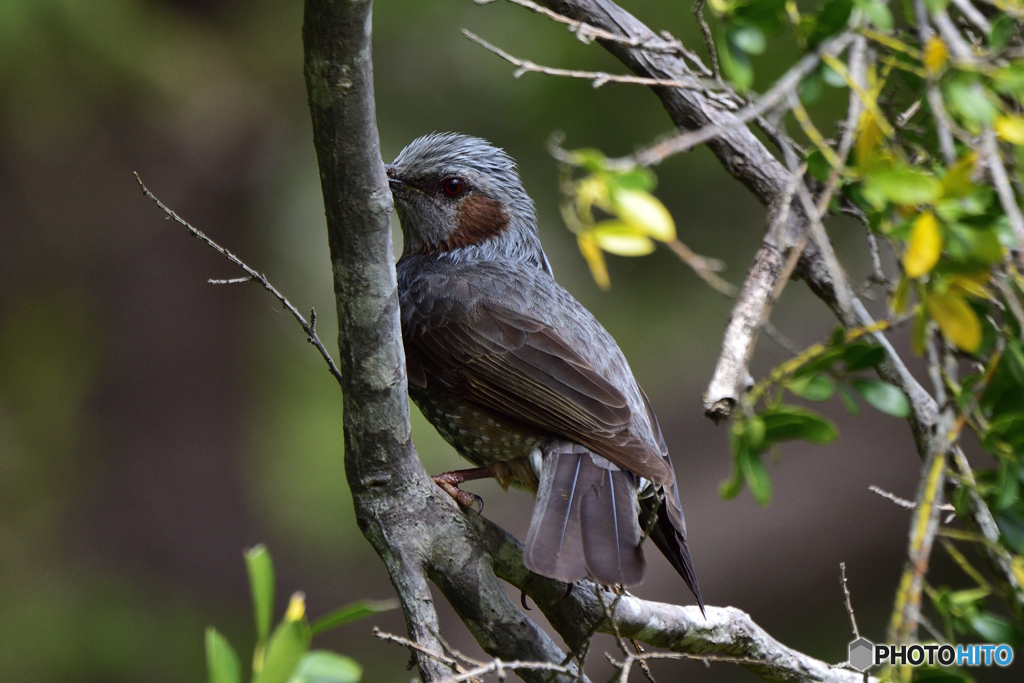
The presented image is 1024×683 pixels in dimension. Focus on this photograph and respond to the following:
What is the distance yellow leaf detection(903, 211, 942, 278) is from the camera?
112 cm

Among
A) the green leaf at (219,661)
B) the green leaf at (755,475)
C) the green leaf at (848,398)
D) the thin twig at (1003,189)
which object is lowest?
the green leaf at (219,661)

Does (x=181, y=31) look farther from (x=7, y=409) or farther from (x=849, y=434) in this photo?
(x=849, y=434)

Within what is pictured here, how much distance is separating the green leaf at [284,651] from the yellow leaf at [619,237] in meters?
0.65

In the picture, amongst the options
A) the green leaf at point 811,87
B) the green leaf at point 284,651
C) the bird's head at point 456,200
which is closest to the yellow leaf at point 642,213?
the green leaf at point 811,87

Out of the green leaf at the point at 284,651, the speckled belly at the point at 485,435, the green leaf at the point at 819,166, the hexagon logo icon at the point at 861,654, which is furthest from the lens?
the speckled belly at the point at 485,435

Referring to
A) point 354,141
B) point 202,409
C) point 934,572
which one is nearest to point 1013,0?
point 354,141

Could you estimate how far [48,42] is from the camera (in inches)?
253

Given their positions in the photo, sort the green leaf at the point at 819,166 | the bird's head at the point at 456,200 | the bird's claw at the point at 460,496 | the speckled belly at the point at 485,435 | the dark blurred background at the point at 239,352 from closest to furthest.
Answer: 1. the green leaf at the point at 819,166
2. the bird's claw at the point at 460,496
3. the speckled belly at the point at 485,435
4. the bird's head at the point at 456,200
5. the dark blurred background at the point at 239,352

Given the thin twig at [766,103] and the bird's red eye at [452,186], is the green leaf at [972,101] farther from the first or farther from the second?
the bird's red eye at [452,186]

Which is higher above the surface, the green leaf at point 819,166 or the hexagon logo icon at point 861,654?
the green leaf at point 819,166

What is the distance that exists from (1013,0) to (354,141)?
1301mm

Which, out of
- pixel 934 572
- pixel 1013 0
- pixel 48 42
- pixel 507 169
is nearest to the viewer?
pixel 1013 0

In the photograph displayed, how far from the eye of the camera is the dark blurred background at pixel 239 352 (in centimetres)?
681

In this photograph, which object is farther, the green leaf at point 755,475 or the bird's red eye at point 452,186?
the bird's red eye at point 452,186
